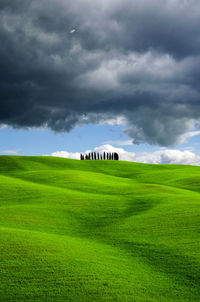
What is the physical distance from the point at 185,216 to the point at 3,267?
15.3 m

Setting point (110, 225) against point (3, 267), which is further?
point (110, 225)

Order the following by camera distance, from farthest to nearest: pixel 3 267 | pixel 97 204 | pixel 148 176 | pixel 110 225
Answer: pixel 148 176 → pixel 97 204 → pixel 110 225 → pixel 3 267

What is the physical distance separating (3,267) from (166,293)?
7422 millimetres

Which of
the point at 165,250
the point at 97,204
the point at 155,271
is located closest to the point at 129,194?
the point at 97,204

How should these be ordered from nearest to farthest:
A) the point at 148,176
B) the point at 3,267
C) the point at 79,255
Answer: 1. the point at 3,267
2. the point at 79,255
3. the point at 148,176

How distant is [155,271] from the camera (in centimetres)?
1506

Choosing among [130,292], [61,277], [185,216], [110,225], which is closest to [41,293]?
[61,277]

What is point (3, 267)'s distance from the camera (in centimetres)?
1429

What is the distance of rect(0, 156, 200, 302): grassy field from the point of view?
12836 millimetres

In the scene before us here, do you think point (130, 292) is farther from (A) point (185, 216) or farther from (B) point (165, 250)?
(A) point (185, 216)

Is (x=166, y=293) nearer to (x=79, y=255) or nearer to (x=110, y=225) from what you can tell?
(x=79, y=255)

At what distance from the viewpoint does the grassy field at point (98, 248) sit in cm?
1284

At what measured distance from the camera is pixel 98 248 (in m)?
18.1

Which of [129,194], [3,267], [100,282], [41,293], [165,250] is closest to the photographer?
[41,293]
